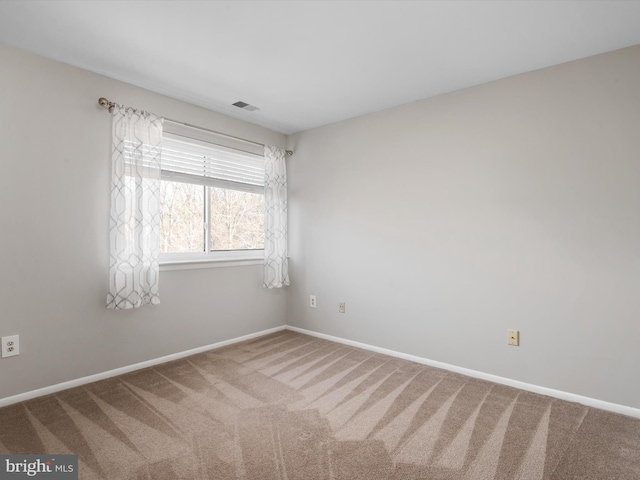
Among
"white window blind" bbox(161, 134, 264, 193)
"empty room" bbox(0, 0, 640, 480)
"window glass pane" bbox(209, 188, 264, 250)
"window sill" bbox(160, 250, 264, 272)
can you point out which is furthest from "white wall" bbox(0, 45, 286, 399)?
"window glass pane" bbox(209, 188, 264, 250)

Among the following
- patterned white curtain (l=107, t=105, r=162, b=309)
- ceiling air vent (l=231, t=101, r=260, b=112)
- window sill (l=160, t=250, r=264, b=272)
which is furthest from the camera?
ceiling air vent (l=231, t=101, r=260, b=112)

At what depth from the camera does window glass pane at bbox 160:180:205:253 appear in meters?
3.15

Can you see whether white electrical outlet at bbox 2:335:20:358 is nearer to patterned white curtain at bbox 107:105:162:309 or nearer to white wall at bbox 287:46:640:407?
patterned white curtain at bbox 107:105:162:309

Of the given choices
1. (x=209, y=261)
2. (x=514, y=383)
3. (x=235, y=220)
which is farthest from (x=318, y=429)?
(x=235, y=220)

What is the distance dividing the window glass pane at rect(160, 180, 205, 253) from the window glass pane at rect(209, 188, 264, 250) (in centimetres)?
13

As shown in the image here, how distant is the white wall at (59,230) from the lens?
7.54 feet

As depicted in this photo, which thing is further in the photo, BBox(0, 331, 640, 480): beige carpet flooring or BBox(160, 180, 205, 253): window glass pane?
BBox(160, 180, 205, 253): window glass pane

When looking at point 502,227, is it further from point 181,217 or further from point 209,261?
point 181,217

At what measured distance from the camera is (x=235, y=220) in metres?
3.75

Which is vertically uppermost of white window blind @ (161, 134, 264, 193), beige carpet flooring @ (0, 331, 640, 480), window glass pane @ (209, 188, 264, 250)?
white window blind @ (161, 134, 264, 193)

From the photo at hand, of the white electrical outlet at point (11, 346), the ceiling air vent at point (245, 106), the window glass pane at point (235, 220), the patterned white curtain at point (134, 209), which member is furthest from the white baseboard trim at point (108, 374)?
the ceiling air vent at point (245, 106)

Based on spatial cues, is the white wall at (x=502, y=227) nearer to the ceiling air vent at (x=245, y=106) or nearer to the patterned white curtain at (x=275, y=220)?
the patterned white curtain at (x=275, y=220)

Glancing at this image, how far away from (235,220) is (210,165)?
24.9 inches

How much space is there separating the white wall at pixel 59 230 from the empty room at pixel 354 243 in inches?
0.6
